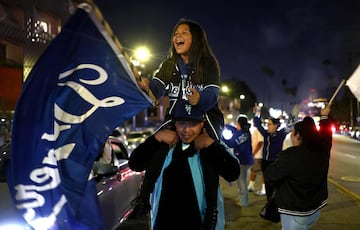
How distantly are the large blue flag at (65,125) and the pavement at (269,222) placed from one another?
13.4 feet

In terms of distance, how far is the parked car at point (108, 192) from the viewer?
407 cm

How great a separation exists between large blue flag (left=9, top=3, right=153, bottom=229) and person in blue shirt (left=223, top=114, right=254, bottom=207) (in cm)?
567

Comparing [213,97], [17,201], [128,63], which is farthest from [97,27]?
[17,201]

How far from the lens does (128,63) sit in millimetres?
2754

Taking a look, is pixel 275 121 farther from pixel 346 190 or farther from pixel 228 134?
pixel 346 190

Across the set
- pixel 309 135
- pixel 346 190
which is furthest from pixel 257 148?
pixel 309 135

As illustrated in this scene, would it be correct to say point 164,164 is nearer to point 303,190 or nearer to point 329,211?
point 303,190

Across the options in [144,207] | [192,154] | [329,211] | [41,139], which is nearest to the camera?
[41,139]

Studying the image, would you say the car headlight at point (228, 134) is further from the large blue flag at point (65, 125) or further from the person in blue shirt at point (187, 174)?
the large blue flag at point (65, 125)

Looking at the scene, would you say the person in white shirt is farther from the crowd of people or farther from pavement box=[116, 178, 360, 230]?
the crowd of people

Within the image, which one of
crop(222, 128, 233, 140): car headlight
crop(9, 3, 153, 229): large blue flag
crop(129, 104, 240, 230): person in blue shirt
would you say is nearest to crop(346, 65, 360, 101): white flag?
crop(129, 104, 240, 230): person in blue shirt

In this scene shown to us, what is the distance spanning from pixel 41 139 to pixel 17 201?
42cm

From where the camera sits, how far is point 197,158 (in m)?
3.03

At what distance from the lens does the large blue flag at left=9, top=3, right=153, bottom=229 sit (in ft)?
9.19
